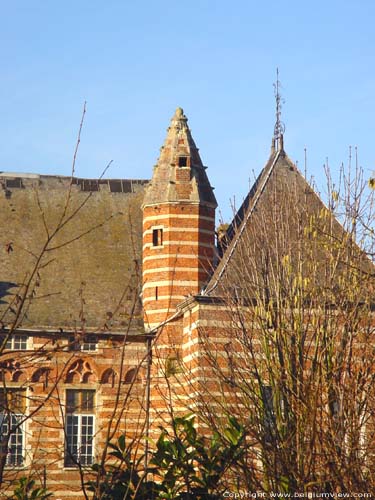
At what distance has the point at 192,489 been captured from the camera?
11.9 m

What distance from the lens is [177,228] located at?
27.7 meters

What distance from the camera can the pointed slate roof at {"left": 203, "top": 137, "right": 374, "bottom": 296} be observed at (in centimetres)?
1806

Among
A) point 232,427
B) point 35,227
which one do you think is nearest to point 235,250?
point 35,227

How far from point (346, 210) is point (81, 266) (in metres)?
14.8

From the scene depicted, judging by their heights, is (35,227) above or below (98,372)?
above

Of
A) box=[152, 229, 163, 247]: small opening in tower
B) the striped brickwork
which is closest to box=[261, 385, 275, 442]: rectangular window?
the striped brickwork

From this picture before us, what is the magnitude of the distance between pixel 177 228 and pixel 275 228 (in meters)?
8.49

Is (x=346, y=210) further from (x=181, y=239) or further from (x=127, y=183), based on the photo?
(x=127, y=183)

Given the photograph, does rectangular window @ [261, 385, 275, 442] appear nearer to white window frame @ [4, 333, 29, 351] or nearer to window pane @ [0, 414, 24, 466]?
window pane @ [0, 414, 24, 466]

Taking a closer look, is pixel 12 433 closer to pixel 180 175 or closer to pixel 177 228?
pixel 177 228

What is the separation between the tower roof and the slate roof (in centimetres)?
139

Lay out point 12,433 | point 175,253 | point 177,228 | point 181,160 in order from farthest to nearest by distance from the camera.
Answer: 1. point 181,160
2. point 177,228
3. point 175,253
4. point 12,433

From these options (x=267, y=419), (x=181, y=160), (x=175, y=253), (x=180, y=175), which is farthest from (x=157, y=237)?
(x=267, y=419)

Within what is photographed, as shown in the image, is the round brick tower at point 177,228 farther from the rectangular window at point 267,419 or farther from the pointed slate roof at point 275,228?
the rectangular window at point 267,419
